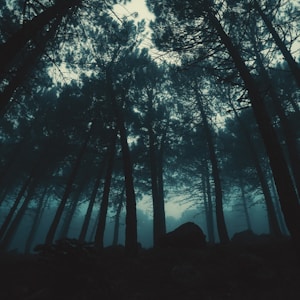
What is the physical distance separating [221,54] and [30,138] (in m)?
15.6

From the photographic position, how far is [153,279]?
15.0 feet

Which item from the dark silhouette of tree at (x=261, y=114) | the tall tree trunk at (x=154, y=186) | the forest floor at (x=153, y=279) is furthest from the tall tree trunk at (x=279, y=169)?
the tall tree trunk at (x=154, y=186)

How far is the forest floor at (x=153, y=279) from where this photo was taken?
3.60 metres

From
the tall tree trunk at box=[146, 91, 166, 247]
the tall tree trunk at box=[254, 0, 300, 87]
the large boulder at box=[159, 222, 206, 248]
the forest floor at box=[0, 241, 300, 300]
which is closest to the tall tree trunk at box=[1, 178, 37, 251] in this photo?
the tall tree trunk at box=[146, 91, 166, 247]

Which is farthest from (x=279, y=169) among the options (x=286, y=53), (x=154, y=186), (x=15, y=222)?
(x=15, y=222)

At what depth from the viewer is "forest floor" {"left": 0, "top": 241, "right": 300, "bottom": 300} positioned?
3.60 meters

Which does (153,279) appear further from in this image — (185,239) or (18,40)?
(18,40)

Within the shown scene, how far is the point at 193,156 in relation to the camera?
1802 cm

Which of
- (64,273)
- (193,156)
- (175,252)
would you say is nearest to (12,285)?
(64,273)

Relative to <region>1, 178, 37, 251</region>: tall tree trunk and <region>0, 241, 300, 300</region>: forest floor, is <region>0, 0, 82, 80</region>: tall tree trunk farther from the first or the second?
<region>1, 178, 37, 251</region>: tall tree trunk

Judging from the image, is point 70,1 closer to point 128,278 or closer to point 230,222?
point 128,278

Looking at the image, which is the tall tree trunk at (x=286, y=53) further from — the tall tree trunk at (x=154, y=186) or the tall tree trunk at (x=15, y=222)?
the tall tree trunk at (x=15, y=222)

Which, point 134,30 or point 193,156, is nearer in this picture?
point 134,30

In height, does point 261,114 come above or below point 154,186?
below
